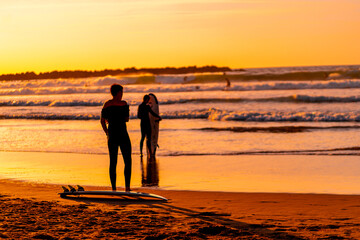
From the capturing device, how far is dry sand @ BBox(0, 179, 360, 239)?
614cm

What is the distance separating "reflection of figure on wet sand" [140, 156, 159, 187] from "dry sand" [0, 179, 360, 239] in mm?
981

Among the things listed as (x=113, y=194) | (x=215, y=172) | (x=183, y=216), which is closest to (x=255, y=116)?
(x=215, y=172)

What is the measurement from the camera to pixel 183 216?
7.14m

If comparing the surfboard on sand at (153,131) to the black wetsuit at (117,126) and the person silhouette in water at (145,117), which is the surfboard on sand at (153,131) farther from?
the black wetsuit at (117,126)

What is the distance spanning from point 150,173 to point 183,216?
422cm

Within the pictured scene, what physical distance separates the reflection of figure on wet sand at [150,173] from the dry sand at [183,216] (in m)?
0.98

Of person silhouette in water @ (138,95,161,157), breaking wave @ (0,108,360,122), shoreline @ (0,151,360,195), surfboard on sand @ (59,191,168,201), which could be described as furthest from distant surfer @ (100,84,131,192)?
breaking wave @ (0,108,360,122)

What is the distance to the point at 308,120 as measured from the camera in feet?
81.5

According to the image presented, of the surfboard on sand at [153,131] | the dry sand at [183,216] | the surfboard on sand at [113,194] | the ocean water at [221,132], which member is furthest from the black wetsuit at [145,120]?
the surfboard on sand at [113,194]

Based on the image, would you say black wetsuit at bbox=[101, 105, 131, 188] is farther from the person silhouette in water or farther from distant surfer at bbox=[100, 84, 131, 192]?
the person silhouette in water

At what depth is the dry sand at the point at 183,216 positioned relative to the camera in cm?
614

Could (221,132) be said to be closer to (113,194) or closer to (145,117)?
(145,117)

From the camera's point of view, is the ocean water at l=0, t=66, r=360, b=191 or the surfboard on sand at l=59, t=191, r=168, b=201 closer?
the surfboard on sand at l=59, t=191, r=168, b=201

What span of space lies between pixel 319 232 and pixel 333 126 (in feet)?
52.7
